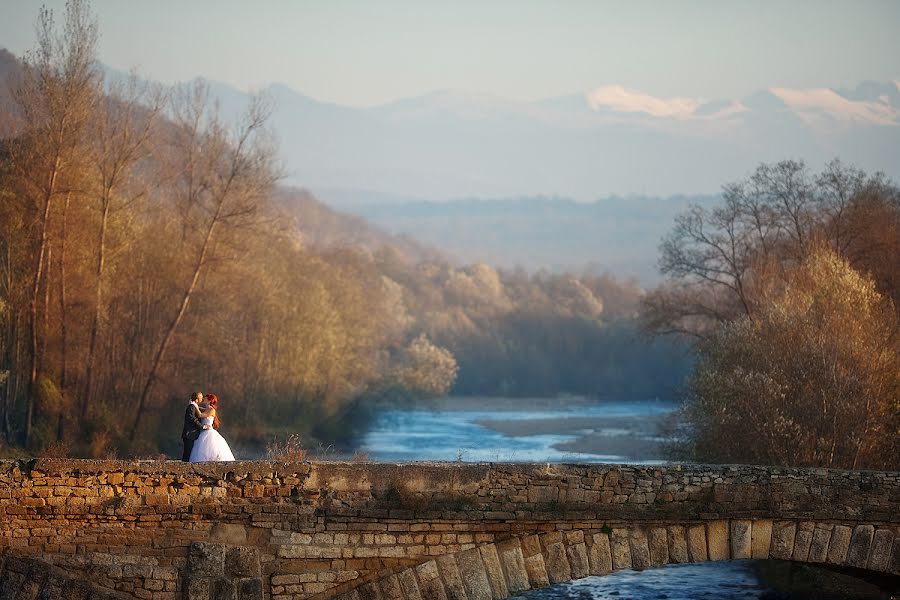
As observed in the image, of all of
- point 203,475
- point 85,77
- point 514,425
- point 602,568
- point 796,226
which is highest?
point 85,77

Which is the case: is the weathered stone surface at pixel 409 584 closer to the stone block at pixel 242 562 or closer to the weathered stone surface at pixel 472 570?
the weathered stone surface at pixel 472 570

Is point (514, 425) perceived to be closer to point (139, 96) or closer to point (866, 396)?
point (139, 96)

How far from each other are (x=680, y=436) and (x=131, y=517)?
21.2 m

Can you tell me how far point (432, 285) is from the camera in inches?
3821

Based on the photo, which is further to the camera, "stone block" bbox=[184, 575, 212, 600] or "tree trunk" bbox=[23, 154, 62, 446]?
"tree trunk" bbox=[23, 154, 62, 446]

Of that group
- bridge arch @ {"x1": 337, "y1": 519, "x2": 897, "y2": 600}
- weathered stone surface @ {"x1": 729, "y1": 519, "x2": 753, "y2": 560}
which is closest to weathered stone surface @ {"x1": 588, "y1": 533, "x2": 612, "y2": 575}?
bridge arch @ {"x1": 337, "y1": 519, "x2": 897, "y2": 600}

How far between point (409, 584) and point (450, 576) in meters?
0.47

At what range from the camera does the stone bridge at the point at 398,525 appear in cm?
1395

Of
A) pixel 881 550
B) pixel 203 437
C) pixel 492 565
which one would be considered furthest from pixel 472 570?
pixel 881 550

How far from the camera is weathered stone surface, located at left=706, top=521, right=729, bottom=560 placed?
1473 centimetres

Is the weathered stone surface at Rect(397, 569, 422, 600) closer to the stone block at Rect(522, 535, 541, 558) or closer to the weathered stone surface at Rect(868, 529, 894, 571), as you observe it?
the stone block at Rect(522, 535, 541, 558)

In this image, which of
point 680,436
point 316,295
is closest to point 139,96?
point 316,295

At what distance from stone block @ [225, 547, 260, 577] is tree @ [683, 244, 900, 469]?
1371 centimetres

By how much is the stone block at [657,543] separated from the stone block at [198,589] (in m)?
4.90
